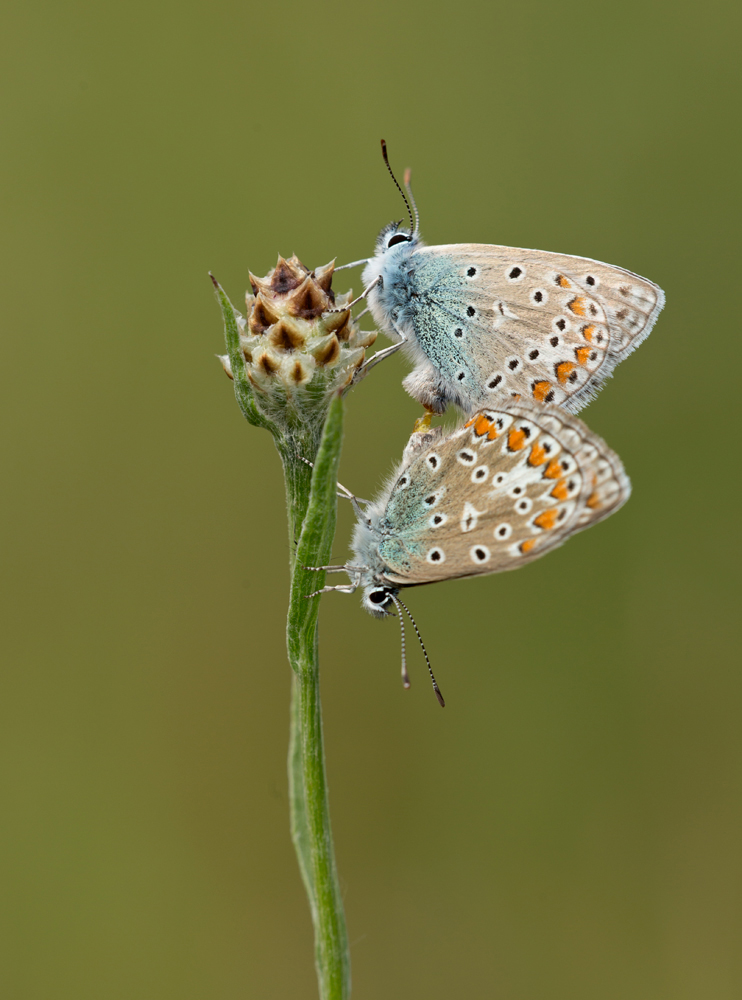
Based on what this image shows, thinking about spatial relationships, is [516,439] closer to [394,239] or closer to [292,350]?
[292,350]

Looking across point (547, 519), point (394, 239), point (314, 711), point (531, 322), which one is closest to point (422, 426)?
point (531, 322)

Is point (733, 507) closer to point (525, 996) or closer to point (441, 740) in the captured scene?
point (441, 740)

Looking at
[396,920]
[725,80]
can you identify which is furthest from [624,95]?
[396,920]

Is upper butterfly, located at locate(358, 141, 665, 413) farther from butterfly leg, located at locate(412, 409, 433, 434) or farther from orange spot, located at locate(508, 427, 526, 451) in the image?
orange spot, located at locate(508, 427, 526, 451)

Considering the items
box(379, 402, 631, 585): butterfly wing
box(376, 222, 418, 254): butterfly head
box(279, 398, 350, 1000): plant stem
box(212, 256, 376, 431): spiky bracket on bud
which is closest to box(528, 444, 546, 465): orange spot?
box(379, 402, 631, 585): butterfly wing

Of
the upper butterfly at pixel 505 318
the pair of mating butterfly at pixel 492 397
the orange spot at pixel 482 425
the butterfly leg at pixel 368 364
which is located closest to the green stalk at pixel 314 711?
the butterfly leg at pixel 368 364

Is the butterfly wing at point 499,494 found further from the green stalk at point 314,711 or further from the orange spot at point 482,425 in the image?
the green stalk at point 314,711
